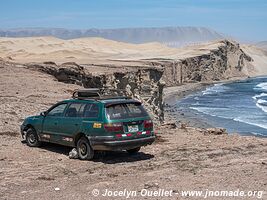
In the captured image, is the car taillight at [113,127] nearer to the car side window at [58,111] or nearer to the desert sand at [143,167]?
the desert sand at [143,167]

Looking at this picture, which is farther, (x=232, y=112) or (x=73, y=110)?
(x=232, y=112)

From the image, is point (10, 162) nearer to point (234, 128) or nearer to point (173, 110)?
point (234, 128)

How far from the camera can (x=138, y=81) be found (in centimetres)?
3134

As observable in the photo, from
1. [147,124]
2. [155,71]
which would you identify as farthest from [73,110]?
[155,71]

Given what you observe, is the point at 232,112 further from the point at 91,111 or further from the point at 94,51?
the point at 94,51

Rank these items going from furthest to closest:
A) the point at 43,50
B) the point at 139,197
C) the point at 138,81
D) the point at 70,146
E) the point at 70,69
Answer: the point at 43,50
the point at 138,81
the point at 70,69
the point at 70,146
the point at 139,197

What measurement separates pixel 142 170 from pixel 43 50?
8867 cm

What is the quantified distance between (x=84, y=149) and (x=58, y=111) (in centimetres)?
142

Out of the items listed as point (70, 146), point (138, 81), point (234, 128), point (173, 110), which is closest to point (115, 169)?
point (70, 146)

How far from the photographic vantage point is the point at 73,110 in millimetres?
11625

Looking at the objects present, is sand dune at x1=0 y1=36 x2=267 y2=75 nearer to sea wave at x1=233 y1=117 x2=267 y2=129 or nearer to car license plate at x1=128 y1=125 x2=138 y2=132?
sea wave at x1=233 y1=117 x2=267 y2=129

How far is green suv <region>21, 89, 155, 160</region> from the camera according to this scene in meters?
10.7

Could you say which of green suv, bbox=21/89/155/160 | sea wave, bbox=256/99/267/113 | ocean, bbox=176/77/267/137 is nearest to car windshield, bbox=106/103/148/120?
green suv, bbox=21/89/155/160

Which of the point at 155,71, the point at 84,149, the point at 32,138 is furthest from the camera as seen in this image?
the point at 155,71
